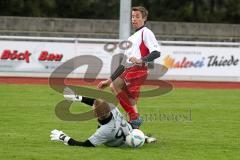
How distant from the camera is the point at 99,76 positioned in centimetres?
2450

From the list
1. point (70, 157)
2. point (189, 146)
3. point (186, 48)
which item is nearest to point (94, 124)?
point (189, 146)

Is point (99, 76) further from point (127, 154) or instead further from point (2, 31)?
point (127, 154)

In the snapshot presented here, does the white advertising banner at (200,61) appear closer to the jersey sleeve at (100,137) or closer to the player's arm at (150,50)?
the player's arm at (150,50)

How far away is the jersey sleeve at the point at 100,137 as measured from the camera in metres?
9.59

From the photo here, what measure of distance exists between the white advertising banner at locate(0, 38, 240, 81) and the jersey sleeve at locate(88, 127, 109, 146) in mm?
14993

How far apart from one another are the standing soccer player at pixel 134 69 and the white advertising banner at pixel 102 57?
46.9 ft

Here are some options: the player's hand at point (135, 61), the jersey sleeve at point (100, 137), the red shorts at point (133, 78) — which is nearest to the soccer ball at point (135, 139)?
the jersey sleeve at point (100, 137)

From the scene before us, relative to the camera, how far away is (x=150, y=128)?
12.3 metres

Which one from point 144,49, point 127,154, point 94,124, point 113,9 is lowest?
point 113,9

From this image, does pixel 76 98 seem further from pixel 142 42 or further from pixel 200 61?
pixel 200 61

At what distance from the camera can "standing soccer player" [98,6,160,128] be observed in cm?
1018

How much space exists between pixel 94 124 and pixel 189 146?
3.07 meters

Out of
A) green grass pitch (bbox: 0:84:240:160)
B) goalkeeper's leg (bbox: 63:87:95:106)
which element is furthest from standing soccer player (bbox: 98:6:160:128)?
green grass pitch (bbox: 0:84:240:160)

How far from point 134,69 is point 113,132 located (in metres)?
1.23
